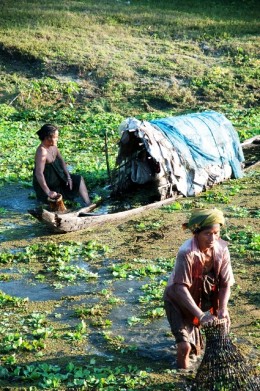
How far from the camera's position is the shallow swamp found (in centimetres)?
683

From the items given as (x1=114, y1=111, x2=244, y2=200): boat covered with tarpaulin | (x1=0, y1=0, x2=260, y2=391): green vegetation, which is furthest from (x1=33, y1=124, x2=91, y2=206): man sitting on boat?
(x1=114, y1=111, x2=244, y2=200): boat covered with tarpaulin

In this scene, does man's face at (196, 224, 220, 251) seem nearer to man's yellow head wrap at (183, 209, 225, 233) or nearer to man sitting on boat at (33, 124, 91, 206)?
man's yellow head wrap at (183, 209, 225, 233)

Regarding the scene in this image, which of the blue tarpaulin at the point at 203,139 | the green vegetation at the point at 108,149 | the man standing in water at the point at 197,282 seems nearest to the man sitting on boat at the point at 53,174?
the green vegetation at the point at 108,149

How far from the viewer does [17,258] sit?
10117 mm

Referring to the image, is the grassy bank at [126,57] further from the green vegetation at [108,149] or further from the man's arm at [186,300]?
the man's arm at [186,300]

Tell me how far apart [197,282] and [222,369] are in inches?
36.3

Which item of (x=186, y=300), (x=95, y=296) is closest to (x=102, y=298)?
(x=95, y=296)

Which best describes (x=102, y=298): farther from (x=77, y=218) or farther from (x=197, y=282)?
(x=77, y=218)

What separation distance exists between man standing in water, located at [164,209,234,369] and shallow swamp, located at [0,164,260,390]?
38cm

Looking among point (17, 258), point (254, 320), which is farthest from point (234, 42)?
point (254, 320)

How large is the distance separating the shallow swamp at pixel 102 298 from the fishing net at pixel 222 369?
18.5 inches

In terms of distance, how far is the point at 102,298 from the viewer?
8727 mm

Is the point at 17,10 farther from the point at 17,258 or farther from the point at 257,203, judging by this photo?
the point at 17,258

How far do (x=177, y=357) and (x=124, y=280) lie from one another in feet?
7.98
